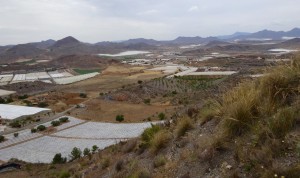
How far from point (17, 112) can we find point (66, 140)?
1470cm

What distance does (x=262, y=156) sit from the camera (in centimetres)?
495

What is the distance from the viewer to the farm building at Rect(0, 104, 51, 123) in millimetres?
37350

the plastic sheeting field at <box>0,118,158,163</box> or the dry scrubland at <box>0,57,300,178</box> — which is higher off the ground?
the dry scrubland at <box>0,57,300,178</box>

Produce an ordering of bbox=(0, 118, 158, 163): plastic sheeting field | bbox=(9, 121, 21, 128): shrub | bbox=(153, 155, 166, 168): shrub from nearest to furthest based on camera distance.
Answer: bbox=(153, 155, 166, 168): shrub < bbox=(0, 118, 158, 163): plastic sheeting field < bbox=(9, 121, 21, 128): shrub

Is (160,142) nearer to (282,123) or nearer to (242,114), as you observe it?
(242,114)

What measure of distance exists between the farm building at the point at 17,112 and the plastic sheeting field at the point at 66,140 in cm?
Result: 696

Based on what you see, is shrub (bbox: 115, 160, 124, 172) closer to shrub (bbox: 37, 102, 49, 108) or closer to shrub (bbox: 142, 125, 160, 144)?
shrub (bbox: 142, 125, 160, 144)

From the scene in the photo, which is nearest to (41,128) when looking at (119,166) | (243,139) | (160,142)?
(119,166)

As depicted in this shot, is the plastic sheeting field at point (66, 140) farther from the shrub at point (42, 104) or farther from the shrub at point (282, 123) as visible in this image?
the shrub at point (282, 123)

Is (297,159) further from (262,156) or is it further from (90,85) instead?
(90,85)

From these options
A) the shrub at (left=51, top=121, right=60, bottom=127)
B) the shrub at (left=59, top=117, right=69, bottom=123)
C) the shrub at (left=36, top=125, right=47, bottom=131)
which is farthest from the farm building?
the shrub at (left=36, top=125, right=47, bottom=131)

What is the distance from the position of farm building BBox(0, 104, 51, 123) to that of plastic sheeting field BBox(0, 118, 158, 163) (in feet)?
22.8

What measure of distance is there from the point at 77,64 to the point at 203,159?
119310mm

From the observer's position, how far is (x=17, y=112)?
130 ft
